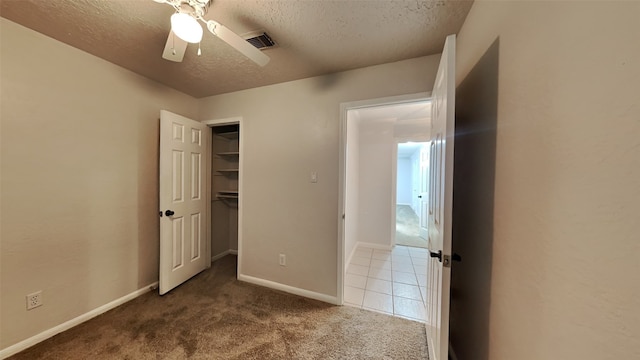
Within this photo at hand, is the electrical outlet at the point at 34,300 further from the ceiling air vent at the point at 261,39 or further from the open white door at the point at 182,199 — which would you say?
the ceiling air vent at the point at 261,39

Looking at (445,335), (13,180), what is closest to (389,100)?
(445,335)

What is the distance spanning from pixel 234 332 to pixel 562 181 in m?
2.18

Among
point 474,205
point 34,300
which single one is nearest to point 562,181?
point 474,205

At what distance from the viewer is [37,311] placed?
158cm

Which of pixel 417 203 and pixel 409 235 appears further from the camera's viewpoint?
pixel 417 203

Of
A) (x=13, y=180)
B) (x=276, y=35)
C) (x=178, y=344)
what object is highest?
(x=276, y=35)

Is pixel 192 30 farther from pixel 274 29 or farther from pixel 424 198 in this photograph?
pixel 424 198

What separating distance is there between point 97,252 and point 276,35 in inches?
96.3

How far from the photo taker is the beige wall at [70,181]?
1471 millimetres

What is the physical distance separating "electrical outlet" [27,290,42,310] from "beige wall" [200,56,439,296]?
1541 mm

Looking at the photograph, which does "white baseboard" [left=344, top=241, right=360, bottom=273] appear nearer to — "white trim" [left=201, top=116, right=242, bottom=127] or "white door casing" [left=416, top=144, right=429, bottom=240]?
"white door casing" [left=416, top=144, right=429, bottom=240]

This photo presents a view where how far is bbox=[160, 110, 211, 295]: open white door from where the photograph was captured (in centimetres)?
219

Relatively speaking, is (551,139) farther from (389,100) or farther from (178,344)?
(178,344)

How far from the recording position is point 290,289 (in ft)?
7.65
